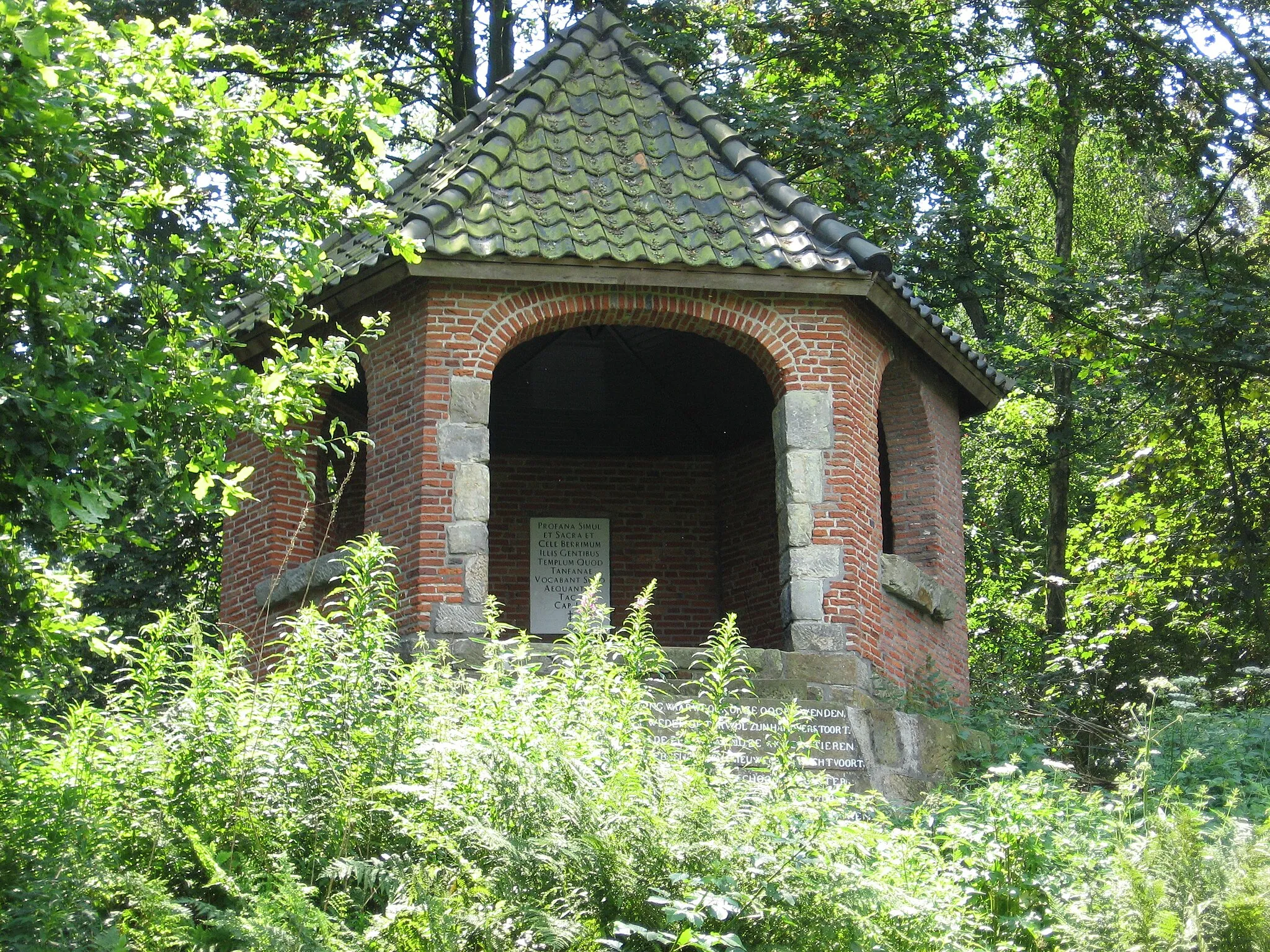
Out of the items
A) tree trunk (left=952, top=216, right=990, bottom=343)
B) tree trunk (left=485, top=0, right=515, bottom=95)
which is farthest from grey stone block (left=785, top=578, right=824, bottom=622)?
tree trunk (left=485, top=0, right=515, bottom=95)

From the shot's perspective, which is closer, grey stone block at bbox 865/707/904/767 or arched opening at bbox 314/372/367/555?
grey stone block at bbox 865/707/904/767

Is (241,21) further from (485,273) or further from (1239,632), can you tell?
(1239,632)

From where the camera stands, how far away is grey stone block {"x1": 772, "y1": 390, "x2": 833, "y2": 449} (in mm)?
10094

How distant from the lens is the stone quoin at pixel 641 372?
31.9ft

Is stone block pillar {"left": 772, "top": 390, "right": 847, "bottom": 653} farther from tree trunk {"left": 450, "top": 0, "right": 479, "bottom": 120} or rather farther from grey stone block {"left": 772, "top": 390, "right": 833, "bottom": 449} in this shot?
tree trunk {"left": 450, "top": 0, "right": 479, "bottom": 120}

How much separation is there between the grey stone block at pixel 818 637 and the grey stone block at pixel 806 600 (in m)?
0.05

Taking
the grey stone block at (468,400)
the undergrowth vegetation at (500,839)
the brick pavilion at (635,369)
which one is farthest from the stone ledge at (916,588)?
Answer: the undergrowth vegetation at (500,839)

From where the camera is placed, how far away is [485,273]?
9828 mm

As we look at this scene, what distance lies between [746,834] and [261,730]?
199 cm

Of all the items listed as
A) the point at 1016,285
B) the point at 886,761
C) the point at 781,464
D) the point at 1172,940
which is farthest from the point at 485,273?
the point at 1016,285

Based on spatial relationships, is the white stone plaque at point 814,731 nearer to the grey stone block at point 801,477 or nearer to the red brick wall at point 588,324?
the red brick wall at point 588,324

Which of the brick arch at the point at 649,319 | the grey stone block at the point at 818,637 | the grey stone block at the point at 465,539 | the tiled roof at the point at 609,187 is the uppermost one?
the tiled roof at the point at 609,187

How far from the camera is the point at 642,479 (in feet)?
45.2

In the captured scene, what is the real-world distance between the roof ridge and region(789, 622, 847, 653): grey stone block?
2422 millimetres
